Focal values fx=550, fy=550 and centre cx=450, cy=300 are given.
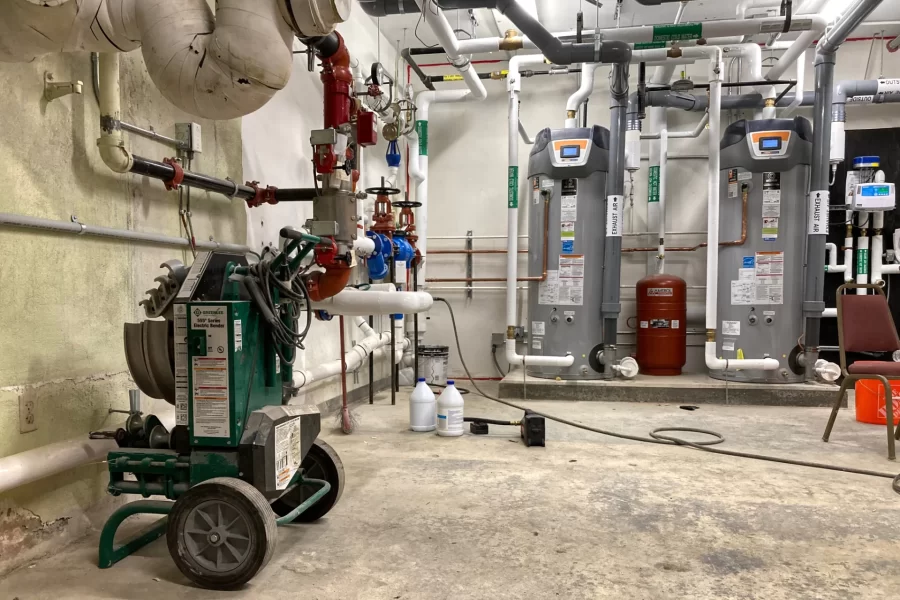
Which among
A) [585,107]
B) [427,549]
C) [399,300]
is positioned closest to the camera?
[427,549]

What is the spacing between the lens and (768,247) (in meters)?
3.94

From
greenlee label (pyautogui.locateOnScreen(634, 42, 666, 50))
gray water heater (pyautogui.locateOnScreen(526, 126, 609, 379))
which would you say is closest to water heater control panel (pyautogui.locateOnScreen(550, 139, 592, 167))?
gray water heater (pyautogui.locateOnScreen(526, 126, 609, 379))

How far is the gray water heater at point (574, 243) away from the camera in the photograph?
4047 millimetres

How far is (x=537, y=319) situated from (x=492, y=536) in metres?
2.66

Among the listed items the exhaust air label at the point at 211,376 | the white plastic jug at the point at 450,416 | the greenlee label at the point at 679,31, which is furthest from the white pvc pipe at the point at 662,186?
the exhaust air label at the point at 211,376

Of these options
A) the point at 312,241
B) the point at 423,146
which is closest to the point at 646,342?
the point at 423,146

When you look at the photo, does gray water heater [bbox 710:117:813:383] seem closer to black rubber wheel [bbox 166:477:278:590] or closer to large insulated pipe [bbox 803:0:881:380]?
large insulated pipe [bbox 803:0:881:380]

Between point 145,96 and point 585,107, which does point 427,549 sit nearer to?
point 145,96

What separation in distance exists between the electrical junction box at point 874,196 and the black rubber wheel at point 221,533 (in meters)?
4.79

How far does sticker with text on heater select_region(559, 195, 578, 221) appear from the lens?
408 centimetres

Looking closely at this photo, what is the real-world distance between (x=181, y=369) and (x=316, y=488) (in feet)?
2.04

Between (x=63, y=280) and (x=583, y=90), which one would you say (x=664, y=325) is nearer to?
(x=583, y=90)

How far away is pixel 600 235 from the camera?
13.3 feet

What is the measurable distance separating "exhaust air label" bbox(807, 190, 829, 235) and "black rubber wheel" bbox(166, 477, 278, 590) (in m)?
3.97
